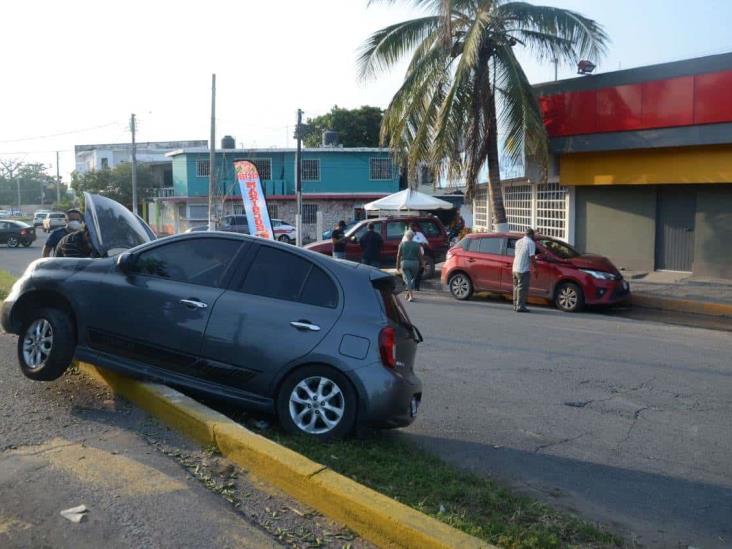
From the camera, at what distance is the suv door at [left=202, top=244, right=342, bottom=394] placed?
623 cm

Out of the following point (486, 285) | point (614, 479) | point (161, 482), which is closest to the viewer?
point (161, 482)

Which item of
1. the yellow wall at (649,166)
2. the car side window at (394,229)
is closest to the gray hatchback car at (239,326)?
the yellow wall at (649,166)

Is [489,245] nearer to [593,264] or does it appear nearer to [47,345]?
[593,264]

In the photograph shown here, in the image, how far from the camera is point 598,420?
7695 mm

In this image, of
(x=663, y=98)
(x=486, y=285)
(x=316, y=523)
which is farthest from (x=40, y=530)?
(x=663, y=98)

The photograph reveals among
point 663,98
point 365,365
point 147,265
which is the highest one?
point 663,98

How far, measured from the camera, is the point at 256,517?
4.70m

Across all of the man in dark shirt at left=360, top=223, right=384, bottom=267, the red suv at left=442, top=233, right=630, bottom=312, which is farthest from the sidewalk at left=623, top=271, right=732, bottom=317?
the man in dark shirt at left=360, top=223, right=384, bottom=267

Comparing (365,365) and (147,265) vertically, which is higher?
(147,265)

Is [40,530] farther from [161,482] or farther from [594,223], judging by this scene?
[594,223]

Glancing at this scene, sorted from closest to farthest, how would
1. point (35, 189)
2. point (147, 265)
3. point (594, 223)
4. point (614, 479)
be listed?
point (614, 479) < point (147, 265) < point (594, 223) < point (35, 189)

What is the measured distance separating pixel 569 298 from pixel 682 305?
8.08ft

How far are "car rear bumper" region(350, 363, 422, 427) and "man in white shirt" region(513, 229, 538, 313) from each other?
10037mm

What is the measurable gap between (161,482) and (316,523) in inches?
44.2
